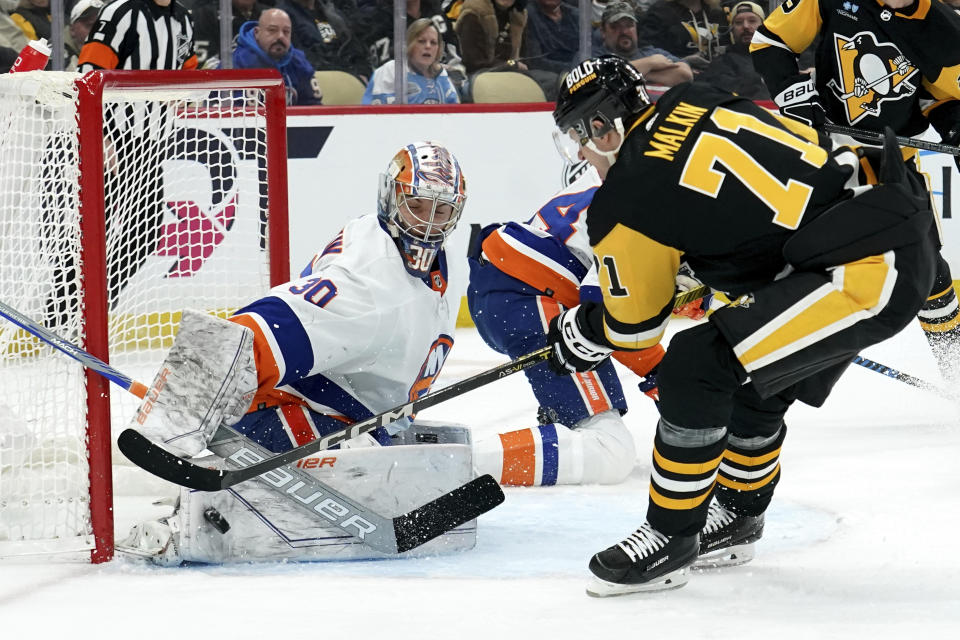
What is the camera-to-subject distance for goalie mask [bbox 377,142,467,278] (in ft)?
8.34

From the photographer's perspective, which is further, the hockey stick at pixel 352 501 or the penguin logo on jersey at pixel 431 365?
the penguin logo on jersey at pixel 431 365

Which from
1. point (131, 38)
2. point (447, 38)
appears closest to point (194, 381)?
point (131, 38)

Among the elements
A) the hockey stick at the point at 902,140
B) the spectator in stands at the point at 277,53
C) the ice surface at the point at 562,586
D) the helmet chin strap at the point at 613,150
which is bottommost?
the ice surface at the point at 562,586

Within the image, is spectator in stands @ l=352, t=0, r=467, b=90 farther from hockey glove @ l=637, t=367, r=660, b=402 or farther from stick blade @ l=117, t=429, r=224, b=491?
stick blade @ l=117, t=429, r=224, b=491

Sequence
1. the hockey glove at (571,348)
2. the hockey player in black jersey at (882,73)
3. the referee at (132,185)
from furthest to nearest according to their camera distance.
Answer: the hockey player in black jersey at (882,73) → the referee at (132,185) → the hockey glove at (571,348)

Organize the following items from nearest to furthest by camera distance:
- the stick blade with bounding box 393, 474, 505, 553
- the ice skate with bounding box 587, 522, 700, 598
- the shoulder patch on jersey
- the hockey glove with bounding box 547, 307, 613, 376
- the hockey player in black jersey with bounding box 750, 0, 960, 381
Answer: the ice skate with bounding box 587, 522, 700, 598 < the hockey glove with bounding box 547, 307, 613, 376 < the stick blade with bounding box 393, 474, 505, 553 < the hockey player in black jersey with bounding box 750, 0, 960, 381 < the shoulder patch on jersey

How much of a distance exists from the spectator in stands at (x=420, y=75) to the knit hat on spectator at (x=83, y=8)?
1082 millimetres

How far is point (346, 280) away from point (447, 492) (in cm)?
43

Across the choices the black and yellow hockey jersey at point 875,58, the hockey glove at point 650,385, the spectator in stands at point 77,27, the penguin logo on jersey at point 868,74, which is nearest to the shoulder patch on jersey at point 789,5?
the black and yellow hockey jersey at point 875,58

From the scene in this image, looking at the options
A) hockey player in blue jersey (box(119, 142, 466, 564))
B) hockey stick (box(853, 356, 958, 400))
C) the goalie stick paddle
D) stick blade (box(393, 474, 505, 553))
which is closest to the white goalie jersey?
hockey player in blue jersey (box(119, 142, 466, 564))

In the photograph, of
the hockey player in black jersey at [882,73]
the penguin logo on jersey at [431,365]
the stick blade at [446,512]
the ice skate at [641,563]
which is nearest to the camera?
the ice skate at [641,563]

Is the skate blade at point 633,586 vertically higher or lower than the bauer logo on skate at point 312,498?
lower

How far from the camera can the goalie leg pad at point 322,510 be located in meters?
2.36

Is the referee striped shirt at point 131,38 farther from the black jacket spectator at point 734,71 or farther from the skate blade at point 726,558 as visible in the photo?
the skate blade at point 726,558
